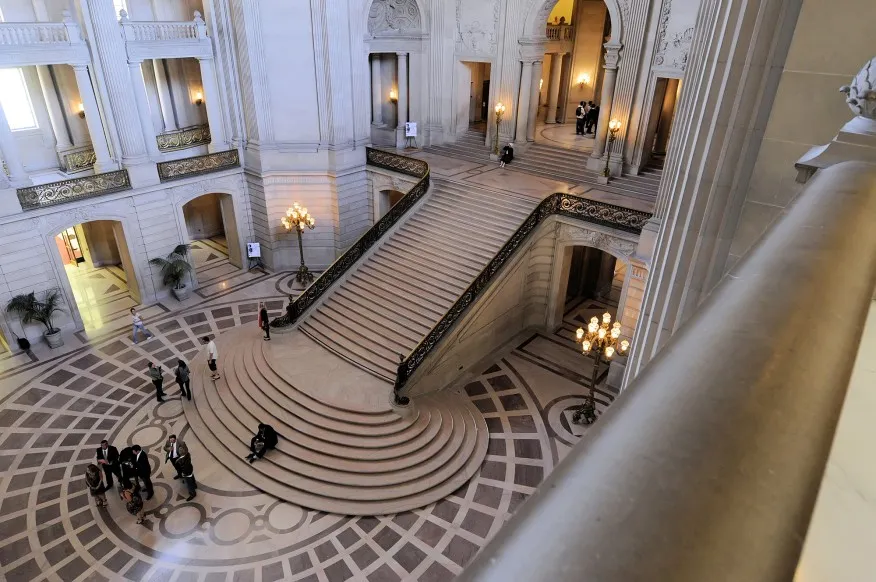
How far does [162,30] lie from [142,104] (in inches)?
81.4

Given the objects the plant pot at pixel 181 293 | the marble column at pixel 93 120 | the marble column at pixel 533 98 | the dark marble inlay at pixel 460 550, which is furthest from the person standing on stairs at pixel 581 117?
the dark marble inlay at pixel 460 550

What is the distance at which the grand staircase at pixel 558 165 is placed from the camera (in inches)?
590

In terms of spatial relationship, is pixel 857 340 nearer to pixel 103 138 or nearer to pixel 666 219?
pixel 666 219

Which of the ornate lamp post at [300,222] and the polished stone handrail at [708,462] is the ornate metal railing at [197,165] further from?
the polished stone handrail at [708,462]

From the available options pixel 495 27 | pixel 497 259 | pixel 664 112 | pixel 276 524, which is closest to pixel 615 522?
pixel 276 524

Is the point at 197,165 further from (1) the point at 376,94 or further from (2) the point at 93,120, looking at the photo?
(1) the point at 376,94

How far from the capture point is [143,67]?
16.9 metres

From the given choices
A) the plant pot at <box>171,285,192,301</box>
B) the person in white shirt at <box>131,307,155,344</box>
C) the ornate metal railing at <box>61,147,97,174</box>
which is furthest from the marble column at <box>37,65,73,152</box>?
the person in white shirt at <box>131,307,155,344</box>

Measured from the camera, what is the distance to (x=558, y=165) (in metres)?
16.8

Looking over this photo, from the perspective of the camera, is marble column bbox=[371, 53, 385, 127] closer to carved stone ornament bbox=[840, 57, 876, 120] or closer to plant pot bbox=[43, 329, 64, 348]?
plant pot bbox=[43, 329, 64, 348]

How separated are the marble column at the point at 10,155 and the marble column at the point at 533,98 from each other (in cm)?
1364

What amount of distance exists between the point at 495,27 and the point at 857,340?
Result: 17.7m

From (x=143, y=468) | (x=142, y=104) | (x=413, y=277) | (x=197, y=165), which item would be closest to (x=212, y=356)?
(x=143, y=468)

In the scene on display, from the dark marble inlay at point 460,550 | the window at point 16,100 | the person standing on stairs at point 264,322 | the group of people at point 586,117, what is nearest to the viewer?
the dark marble inlay at point 460,550
